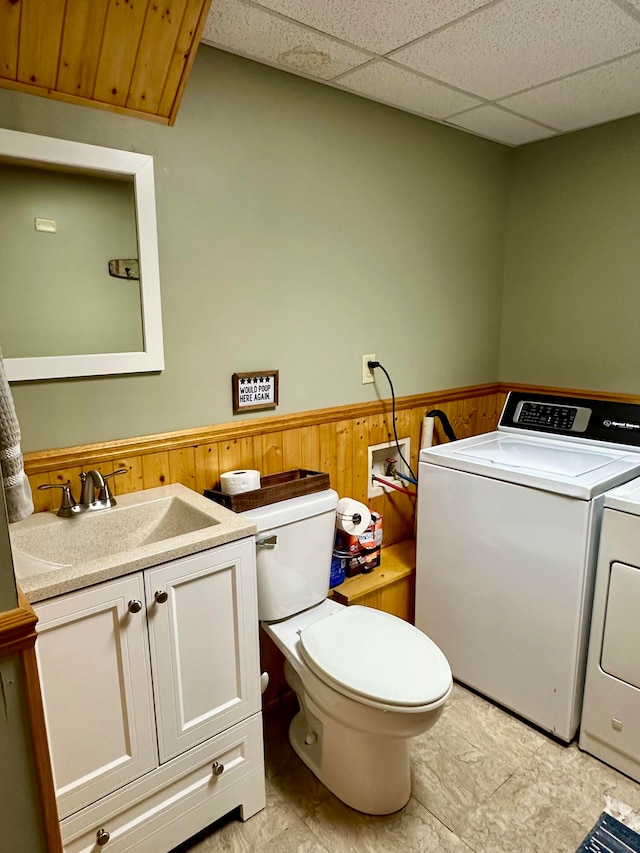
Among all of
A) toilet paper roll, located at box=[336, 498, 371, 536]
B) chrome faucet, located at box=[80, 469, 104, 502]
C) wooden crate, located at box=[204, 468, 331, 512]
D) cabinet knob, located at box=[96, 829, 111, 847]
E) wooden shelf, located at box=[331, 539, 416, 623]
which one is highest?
chrome faucet, located at box=[80, 469, 104, 502]

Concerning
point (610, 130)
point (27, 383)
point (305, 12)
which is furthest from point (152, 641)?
point (610, 130)

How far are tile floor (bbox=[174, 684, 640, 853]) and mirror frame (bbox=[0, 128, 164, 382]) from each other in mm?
1419

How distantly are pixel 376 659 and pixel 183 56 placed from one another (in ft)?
5.94

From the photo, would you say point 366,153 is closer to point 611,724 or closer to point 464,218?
point 464,218

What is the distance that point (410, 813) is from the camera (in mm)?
1662

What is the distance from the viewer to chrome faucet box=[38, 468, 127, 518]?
1.53 metres

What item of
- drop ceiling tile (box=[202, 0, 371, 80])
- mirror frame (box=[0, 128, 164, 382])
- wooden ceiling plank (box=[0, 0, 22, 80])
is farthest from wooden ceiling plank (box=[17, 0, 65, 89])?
drop ceiling tile (box=[202, 0, 371, 80])

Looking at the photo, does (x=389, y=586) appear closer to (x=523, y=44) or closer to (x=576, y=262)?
(x=576, y=262)

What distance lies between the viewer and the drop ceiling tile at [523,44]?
151 centimetres

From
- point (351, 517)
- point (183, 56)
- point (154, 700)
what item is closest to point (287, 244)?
point (183, 56)

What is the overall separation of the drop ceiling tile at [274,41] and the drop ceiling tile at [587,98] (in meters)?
0.77

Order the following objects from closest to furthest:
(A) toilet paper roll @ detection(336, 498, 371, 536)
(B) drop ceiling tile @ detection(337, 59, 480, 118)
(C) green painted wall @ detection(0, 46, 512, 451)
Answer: (C) green painted wall @ detection(0, 46, 512, 451), (B) drop ceiling tile @ detection(337, 59, 480, 118), (A) toilet paper roll @ detection(336, 498, 371, 536)

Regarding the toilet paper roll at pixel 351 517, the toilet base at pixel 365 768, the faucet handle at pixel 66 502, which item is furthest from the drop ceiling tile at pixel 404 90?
the toilet base at pixel 365 768

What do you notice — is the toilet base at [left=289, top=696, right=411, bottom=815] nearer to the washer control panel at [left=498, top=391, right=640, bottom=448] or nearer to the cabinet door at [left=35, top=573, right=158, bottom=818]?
the cabinet door at [left=35, top=573, right=158, bottom=818]
